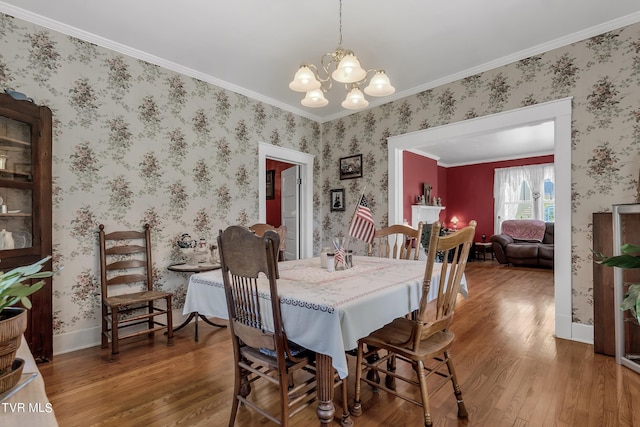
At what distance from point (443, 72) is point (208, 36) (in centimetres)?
243

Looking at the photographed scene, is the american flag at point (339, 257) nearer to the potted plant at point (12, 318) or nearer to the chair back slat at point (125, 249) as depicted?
the potted plant at point (12, 318)

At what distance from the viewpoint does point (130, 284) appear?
9.84ft

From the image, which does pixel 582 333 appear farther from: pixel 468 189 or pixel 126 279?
pixel 468 189

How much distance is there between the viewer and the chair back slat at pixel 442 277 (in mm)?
1434

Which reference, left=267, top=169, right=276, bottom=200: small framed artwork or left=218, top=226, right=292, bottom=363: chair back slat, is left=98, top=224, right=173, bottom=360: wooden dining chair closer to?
left=218, top=226, right=292, bottom=363: chair back slat

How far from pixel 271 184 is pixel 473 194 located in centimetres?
551

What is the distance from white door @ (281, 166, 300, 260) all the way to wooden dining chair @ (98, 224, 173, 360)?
2.07m

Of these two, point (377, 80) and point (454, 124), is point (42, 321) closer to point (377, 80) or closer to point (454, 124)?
point (377, 80)

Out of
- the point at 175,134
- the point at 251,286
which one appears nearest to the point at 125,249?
the point at 175,134

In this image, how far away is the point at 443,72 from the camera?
→ 137 inches

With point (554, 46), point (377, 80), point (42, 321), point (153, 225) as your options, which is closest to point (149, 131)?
point (153, 225)

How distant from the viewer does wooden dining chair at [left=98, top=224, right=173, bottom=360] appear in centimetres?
272

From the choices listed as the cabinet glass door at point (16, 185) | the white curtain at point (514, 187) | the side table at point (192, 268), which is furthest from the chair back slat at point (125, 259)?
the white curtain at point (514, 187)

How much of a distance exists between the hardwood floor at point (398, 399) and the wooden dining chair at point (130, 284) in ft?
0.79
